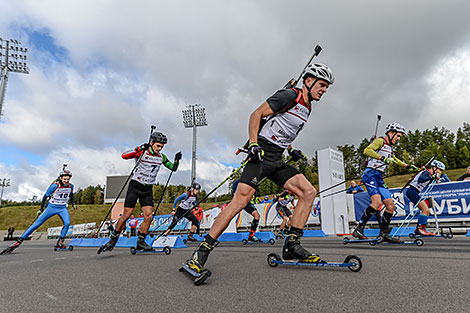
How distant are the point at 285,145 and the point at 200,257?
165cm

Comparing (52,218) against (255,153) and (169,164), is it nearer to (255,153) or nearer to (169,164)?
(169,164)

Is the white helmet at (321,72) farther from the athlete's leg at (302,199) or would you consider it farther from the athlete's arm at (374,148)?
the athlete's arm at (374,148)

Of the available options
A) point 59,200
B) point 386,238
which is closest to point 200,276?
point 386,238

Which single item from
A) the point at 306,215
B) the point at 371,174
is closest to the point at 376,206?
the point at 371,174

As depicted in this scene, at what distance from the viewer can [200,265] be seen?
8.54ft

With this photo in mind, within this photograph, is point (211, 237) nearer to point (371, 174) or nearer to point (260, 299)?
point (260, 299)

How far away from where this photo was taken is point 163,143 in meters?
5.99

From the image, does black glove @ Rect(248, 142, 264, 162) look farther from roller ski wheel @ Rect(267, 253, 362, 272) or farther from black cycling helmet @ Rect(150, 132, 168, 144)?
black cycling helmet @ Rect(150, 132, 168, 144)

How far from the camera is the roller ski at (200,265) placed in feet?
7.74

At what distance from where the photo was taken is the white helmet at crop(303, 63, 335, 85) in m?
3.42

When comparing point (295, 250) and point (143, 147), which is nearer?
point (295, 250)

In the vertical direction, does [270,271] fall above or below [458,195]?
below

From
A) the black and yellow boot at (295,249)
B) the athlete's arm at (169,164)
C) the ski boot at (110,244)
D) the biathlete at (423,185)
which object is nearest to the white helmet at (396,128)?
the biathlete at (423,185)

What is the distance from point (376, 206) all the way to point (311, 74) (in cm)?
419
